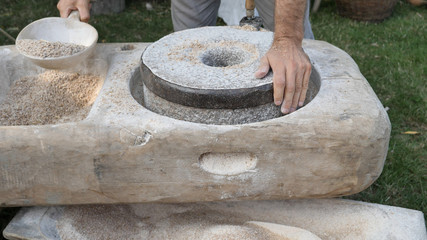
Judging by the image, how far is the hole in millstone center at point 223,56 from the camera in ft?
6.53

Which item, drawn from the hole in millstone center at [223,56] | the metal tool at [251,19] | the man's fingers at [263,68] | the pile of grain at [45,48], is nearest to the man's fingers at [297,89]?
the man's fingers at [263,68]

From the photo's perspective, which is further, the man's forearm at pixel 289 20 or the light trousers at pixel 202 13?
the light trousers at pixel 202 13

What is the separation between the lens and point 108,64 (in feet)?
7.25

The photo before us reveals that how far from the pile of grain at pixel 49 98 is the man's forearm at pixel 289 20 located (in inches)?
34.9

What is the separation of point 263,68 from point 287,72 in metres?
0.10

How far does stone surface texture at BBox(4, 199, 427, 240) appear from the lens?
1.76 metres

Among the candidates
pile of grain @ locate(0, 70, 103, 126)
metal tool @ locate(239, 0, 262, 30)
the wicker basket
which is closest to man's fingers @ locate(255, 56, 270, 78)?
metal tool @ locate(239, 0, 262, 30)

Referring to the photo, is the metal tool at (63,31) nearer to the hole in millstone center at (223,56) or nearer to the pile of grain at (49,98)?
the pile of grain at (49,98)

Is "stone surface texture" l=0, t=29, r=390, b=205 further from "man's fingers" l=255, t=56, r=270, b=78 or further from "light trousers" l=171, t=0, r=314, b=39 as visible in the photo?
"light trousers" l=171, t=0, r=314, b=39

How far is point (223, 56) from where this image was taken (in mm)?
2033

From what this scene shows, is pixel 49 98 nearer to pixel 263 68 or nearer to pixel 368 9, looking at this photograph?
pixel 263 68

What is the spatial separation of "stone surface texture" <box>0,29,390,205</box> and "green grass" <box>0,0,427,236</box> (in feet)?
2.69

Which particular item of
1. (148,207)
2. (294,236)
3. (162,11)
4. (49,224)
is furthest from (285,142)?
(162,11)

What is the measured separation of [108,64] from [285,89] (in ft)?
2.97
